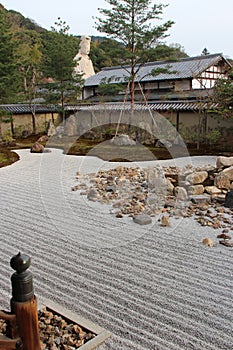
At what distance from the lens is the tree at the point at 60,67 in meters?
12.4

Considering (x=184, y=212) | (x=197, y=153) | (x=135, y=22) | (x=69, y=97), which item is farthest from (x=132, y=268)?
(x=69, y=97)

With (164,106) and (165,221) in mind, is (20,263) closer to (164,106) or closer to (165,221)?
(165,221)

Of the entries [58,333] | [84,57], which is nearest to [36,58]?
[84,57]

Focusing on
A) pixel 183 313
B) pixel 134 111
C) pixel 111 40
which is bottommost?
pixel 183 313

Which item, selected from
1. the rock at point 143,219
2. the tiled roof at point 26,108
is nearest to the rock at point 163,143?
the tiled roof at point 26,108

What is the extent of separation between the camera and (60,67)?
12.5m

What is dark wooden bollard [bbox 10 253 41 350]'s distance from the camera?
145cm

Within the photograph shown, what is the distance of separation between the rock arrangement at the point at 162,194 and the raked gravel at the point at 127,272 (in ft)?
0.75

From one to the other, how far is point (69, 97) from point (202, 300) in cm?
1231

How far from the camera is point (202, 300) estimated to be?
236 cm

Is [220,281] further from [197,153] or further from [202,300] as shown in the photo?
[197,153]

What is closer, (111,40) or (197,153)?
(197,153)

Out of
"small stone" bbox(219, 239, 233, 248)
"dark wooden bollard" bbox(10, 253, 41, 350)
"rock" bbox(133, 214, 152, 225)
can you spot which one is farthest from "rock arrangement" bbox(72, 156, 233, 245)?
"dark wooden bollard" bbox(10, 253, 41, 350)

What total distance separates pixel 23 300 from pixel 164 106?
11105 millimetres
